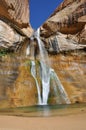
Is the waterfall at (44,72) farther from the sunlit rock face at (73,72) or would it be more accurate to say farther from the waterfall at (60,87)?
the sunlit rock face at (73,72)

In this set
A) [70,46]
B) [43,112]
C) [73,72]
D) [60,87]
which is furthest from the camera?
[70,46]

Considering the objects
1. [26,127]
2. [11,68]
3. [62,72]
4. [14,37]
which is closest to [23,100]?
[11,68]

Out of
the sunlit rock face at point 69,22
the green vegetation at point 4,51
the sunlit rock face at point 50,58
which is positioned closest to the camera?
the sunlit rock face at point 50,58

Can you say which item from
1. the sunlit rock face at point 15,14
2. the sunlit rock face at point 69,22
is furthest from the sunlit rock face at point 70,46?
the sunlit rock face at point 15,14

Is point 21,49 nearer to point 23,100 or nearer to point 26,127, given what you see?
point 23,100

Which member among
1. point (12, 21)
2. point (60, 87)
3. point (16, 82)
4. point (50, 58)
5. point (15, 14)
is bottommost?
point (60, 87)

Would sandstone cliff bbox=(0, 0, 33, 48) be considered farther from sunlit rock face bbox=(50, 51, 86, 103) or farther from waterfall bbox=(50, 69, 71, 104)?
waterfall bbox=(50, 69, 71, 104)

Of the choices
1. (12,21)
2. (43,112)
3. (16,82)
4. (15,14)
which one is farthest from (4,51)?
(43,112)

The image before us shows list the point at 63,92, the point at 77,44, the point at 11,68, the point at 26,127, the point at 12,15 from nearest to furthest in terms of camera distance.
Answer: the point at 26,127 < the point at 11,68 < the point at 63,92 < the point at 77,44 < the point at 12,15

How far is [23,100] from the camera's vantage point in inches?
692

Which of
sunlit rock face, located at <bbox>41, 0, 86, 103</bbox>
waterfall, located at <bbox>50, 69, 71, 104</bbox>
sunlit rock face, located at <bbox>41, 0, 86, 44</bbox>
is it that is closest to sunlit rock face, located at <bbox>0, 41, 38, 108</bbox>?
sunlit rock face, located at <bbox>41, 0, 86, 103</bbox>

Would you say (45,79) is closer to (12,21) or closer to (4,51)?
(4,51)

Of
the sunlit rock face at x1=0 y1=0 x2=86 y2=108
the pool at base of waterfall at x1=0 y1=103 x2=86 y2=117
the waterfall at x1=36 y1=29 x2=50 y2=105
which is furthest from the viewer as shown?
the waterfall at x1=36 y1=29 x2=50 y2=105

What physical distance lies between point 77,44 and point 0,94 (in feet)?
30.0
